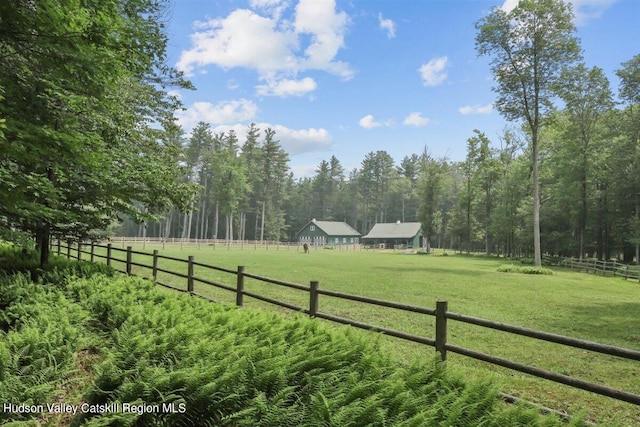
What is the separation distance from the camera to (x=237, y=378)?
370 centimetres

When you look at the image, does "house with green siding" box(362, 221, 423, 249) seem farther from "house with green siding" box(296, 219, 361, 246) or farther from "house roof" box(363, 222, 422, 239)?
"house with green siding" box(296, 219, 361, 246)

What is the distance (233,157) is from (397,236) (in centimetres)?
3276

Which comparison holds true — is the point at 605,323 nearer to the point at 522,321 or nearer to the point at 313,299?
the point at 522,321

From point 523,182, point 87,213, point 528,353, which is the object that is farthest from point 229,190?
point 528,353

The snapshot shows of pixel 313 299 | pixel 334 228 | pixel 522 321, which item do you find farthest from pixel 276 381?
pixel 334 228

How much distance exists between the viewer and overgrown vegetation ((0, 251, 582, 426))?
128 inches

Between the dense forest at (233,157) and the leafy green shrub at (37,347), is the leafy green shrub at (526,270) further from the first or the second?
the leafy green shrub at (37,347)

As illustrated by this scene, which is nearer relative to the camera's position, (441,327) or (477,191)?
(441,327)

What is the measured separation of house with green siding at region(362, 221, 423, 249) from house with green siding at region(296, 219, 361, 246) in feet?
10.9

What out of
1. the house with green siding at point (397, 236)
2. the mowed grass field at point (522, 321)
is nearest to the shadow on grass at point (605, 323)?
the mowed grass field at point (522, 321)

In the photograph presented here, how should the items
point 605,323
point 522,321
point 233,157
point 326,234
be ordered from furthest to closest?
point 326,234
point 233,157
point 605,323
point 522,321

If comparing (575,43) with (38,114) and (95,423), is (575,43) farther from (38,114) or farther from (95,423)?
(95,423)

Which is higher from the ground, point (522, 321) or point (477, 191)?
point (477, 191)

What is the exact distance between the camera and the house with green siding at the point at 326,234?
75438 mm
